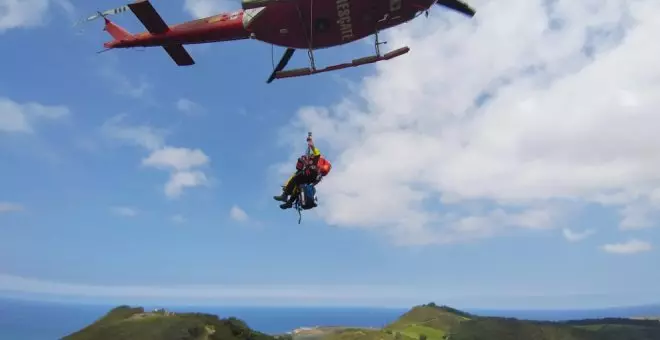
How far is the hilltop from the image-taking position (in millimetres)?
92125

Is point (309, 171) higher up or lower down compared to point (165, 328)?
higher up

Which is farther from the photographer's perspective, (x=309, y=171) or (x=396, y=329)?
(x=396, y=329)

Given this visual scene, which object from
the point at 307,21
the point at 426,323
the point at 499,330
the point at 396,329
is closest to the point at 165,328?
the point at 396,329

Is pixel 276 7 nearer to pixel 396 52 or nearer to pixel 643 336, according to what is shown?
pixel 396 52

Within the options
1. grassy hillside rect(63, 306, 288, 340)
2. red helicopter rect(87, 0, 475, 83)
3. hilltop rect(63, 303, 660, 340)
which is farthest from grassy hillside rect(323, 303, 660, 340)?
red helicopter rect(87, 0, 475, 83)

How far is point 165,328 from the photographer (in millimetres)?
91625

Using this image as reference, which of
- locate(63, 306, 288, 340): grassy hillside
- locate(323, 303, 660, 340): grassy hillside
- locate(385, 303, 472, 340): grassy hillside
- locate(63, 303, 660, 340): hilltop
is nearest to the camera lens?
locate(63, 306, 288, 340): grassy hillside

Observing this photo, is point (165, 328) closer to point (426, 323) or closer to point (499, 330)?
point (426, 323)

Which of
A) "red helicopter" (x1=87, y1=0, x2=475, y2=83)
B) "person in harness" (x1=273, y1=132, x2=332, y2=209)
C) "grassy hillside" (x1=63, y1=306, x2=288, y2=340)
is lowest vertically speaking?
"grassy hillside" (x1=63, y1=306, x2=288, y2=340)

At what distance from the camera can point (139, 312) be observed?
111562 millimetres

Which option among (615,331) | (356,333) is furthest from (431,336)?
(615,331)

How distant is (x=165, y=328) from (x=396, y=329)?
265ft

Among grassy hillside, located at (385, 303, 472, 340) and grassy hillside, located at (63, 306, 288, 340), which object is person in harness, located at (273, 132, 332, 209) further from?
grassy hillside, located at (385, 303, 472, 340)

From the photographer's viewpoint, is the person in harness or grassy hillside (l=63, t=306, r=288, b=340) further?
grassy hillside (l=63, t=306, r=288, b=340)
